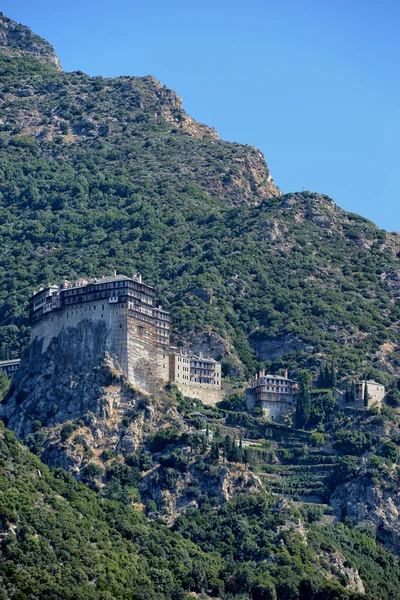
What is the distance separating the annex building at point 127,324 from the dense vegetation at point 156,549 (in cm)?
1556

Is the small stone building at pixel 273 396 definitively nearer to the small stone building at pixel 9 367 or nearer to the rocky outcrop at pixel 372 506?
the rocky outcrop at pixel 372 506

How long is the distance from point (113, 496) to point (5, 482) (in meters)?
18.4

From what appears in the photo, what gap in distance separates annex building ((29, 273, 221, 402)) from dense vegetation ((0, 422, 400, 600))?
15.6 m

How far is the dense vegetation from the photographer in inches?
4594

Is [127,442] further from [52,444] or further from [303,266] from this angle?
[303,266]

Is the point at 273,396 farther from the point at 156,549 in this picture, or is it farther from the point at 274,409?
the point at 156,549

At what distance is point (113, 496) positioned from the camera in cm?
13900

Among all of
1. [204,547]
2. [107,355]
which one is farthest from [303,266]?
[204,547]

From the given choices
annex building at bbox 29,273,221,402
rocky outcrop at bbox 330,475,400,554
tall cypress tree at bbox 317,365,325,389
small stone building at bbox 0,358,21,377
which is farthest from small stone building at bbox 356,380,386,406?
small stone building at bbox 0,358,21,377

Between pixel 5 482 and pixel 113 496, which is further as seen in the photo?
pixel 113 496

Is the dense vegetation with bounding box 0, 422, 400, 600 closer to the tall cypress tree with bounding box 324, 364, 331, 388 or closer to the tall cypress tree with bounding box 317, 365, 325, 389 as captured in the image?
the tall cypress tree with bounding box 324, 364, 331, 388

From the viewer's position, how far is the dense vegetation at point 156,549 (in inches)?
4594

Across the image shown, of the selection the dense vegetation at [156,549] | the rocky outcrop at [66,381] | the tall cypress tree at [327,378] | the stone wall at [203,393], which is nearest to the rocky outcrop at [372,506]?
the dense vegetation at [156,549]

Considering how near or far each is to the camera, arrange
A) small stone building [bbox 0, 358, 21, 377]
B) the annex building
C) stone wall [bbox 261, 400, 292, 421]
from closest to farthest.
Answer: the annex building → stone wall [bbox 261, 400, 292, 421] → small stone building [bbox 0, 358, 21, 377]
